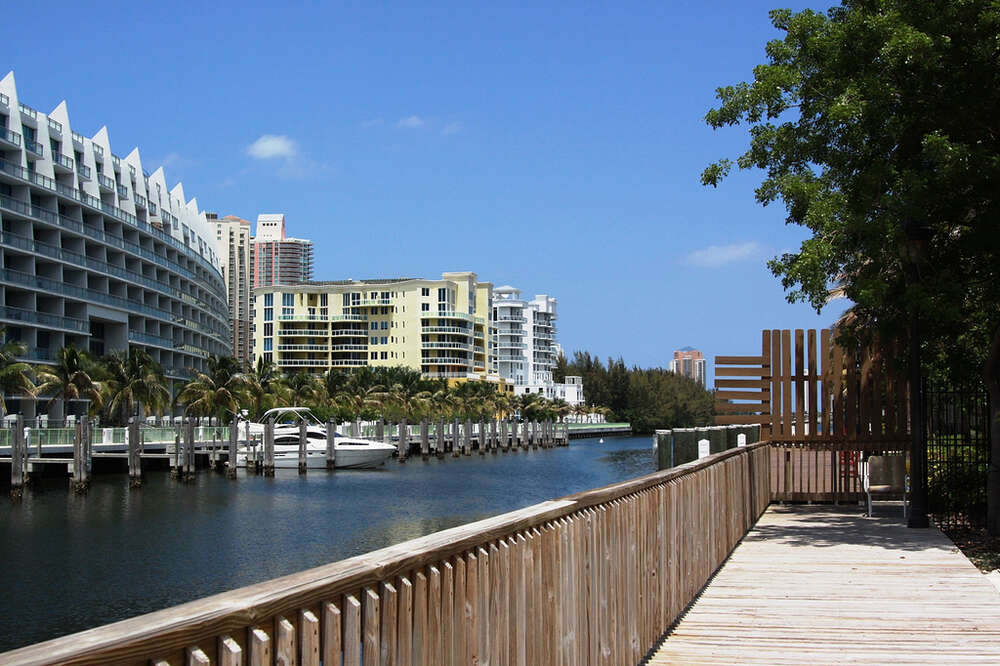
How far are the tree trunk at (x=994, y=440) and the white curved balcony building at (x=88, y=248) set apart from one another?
6214 cm

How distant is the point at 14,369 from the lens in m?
51.7

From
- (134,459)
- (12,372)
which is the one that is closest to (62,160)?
(12,372)

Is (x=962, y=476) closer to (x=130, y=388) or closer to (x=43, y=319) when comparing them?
(x=130, y=388)

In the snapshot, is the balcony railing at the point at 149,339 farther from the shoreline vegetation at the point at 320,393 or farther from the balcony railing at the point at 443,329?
the balcony railing at the point at 443,329

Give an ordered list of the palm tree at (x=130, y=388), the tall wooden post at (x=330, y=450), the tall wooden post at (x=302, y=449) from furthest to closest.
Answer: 1. the tall wooden post at (x=330, y=450)
2. the palm tree at (x=130, y=388)
3. the tall wooden post at (x=302, y=449)

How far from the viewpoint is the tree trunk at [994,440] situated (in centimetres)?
1269

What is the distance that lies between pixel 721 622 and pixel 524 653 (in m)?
4.11

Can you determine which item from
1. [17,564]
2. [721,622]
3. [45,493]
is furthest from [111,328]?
[721,622]

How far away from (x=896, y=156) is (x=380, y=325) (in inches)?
5535

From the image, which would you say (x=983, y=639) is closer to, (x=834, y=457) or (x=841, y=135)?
(x=841, y=135)

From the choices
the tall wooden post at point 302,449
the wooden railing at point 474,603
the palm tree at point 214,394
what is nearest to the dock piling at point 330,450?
the tall wooden post at point 302,449

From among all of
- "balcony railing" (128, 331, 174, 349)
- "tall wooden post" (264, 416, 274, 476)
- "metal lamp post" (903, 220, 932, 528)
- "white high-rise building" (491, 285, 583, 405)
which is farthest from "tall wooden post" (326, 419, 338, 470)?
"white high-rise building" (491, 285, 583, 405)

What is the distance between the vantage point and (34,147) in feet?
226

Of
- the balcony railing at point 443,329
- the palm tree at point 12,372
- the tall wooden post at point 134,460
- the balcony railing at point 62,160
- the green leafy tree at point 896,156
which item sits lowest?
the tall wooden post at point 134,460
